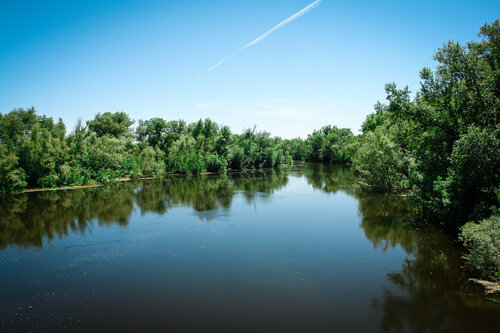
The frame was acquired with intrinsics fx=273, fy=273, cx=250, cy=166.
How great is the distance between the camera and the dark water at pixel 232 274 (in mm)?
7820

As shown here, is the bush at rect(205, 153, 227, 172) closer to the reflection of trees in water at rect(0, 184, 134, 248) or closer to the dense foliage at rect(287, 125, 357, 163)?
the reflection of trees in water at rect(0, 184, 134, 248)

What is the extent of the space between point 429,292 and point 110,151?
42021 mm

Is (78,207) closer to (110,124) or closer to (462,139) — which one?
(462,139)

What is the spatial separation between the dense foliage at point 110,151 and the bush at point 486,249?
37664 millimetres

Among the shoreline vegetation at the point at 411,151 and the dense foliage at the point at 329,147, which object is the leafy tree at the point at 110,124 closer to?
the shoreline vegetation at the point at 411,151

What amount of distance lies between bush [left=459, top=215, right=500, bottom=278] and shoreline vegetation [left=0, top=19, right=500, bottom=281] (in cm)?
3

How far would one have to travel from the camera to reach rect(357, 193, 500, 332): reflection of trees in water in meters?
7.53

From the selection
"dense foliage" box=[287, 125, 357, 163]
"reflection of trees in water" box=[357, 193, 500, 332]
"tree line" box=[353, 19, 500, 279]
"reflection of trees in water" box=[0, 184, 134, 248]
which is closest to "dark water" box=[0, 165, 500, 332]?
"reflection of trees in water" box=[357, 193, 500, 332]

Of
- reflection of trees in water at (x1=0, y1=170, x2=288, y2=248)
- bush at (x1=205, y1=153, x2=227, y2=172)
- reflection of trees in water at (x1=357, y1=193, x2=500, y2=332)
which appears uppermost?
bush at (x1=205, y1=153, x2=227, y2=172)

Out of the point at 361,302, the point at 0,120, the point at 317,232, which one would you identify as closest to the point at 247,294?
the point at 361,302

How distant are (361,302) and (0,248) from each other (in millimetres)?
16713

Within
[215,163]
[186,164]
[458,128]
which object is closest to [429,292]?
[458,128]

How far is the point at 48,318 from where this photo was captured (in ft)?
26.2

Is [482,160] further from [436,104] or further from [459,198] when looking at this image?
[436,104]
